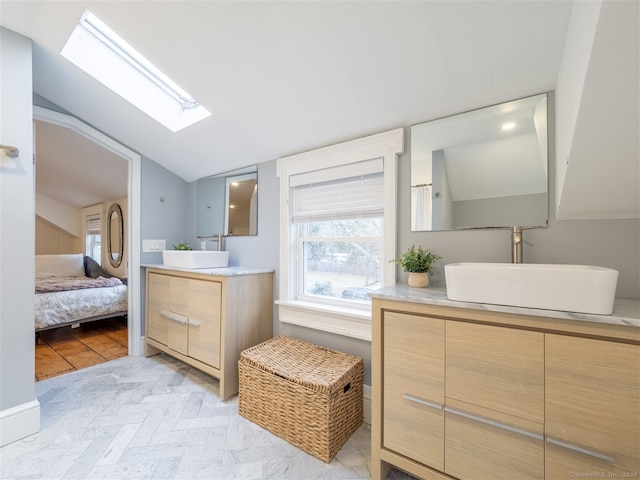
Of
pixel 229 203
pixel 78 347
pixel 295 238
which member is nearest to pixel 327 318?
pixel 295 238

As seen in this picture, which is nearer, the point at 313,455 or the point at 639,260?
the point at 639,260

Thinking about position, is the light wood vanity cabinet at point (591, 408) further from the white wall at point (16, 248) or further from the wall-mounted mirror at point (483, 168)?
the white wall at point (16, 248)

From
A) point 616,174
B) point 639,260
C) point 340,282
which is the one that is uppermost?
point 616,174

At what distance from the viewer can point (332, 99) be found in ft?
5.15

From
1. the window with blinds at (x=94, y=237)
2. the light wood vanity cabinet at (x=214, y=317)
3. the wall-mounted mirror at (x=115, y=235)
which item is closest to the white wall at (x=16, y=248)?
the light wood vanity cabinet at (x=214, y=317)

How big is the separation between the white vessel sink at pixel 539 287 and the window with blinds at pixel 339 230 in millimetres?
738

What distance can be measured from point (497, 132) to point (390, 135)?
0.55m

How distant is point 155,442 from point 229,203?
185 cm

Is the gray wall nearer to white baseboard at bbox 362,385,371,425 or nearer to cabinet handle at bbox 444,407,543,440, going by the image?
white baseboard at bbox 362,385,371,425

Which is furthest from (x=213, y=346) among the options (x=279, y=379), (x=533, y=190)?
(x=533, y=190)

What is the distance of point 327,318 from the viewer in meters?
1.89

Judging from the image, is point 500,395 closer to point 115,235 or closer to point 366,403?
point 366,403

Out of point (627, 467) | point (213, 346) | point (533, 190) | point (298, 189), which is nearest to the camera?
point (627, 467)

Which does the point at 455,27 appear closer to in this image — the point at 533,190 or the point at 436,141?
the point at 436,141
